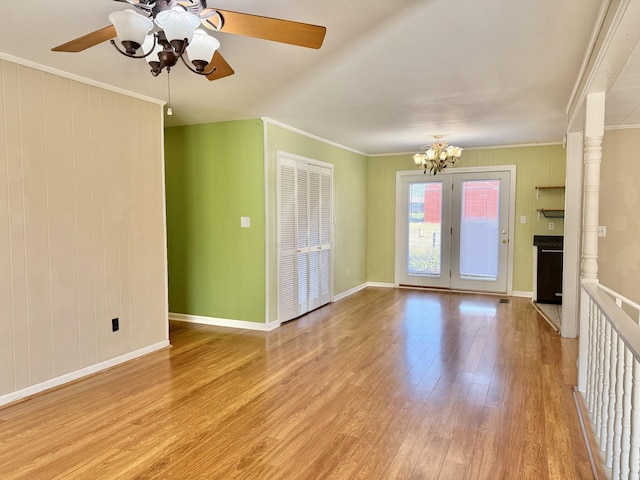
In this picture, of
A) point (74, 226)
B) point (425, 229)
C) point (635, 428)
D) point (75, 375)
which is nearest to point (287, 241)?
point (74, 226)

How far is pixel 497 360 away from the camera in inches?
148

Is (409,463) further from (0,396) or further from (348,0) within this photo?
(0,396)


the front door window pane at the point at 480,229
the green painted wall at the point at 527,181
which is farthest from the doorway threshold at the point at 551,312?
the front door window pane at the point at 480,229

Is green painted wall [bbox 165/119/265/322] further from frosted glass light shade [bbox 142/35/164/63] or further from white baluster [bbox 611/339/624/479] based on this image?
white baluster [bbox 611/339/624/479]

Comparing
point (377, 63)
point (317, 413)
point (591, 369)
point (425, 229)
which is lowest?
point (317, 413)

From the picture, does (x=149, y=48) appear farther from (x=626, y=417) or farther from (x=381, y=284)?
(x=381, y=284)

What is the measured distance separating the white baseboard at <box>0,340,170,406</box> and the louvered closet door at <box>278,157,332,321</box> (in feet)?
5.09

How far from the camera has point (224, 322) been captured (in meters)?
5.00

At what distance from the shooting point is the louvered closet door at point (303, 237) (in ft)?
16.5

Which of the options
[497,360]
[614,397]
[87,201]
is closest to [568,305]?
[497,360]

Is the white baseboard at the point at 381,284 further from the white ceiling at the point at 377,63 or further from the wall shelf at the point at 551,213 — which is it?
the white ceiling at the point at 377,63

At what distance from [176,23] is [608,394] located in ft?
8.44

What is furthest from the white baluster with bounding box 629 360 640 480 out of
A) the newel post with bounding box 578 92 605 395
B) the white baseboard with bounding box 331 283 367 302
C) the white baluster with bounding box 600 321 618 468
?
the white baseboard with bounding box 331 283 367 302

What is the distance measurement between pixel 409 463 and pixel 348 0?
239 cm
